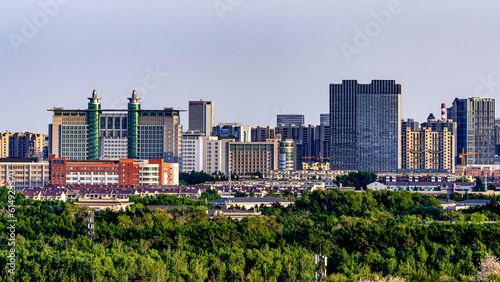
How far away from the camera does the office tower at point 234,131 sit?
170500mm

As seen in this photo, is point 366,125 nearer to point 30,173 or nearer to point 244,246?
point 30,173

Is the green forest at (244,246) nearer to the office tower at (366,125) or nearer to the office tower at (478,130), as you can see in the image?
the office tower at (366,125)

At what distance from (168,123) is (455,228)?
72.3 meters

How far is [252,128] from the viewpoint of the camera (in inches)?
7077

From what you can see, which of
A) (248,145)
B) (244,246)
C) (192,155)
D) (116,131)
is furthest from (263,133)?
(244,246)

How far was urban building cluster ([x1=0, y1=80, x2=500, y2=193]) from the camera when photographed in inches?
3684

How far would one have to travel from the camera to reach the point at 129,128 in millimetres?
116000

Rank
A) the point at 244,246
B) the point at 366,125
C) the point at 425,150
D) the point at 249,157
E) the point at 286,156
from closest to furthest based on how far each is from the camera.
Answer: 1. the point at 244,246
2. the point at 249,157
3. the point at 286,156
4. the point at 366,125
5. the point at 425,150

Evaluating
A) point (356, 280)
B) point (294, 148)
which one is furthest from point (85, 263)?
point (294, 148)

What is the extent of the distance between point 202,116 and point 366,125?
5387 cm

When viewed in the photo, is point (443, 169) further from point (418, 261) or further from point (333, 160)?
point (418, 261)

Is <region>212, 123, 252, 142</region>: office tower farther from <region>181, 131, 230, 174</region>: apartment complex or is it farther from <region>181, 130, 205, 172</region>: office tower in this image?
<region>181, 130, 205, 172</region>: office tower

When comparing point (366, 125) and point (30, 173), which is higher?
point (366, 125)

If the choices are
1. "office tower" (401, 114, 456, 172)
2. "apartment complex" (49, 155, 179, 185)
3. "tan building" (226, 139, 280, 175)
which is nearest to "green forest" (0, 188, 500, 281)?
"apartment complex" (49, 155, 179, 185)
